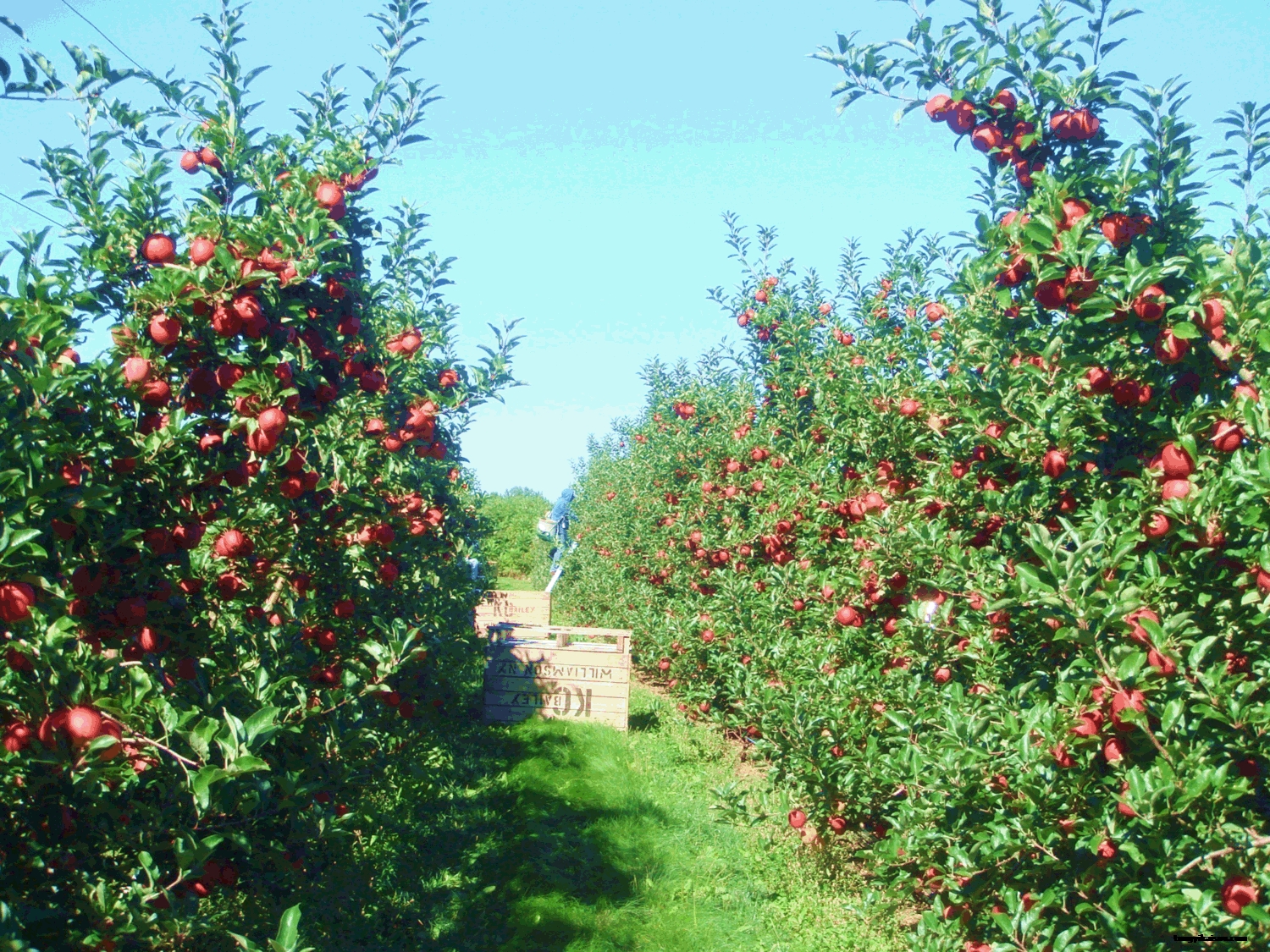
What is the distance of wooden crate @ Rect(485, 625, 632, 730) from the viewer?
27.0 feet

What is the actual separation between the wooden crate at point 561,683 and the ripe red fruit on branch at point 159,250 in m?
5.90

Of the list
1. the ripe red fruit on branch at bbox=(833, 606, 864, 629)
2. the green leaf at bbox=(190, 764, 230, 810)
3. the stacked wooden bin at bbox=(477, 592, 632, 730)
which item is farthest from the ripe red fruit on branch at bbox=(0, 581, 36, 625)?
the stacked wooden bin at bbox=(477, 592, 632, 730)

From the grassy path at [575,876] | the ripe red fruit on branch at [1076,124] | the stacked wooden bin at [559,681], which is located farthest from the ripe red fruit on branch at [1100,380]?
the stacked wooden bin at [559,681]

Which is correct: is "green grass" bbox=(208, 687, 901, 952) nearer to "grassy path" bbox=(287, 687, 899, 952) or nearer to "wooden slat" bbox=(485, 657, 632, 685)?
"grassy path" bbox=(287, 687, 899, 952)

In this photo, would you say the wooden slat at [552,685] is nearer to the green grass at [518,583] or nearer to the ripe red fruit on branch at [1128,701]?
the ripe red fruit on branch at [1128,701]

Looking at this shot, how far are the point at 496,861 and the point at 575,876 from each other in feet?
1.56

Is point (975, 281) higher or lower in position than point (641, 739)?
higher

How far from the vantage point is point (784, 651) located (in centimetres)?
580

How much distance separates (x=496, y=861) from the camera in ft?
17.3

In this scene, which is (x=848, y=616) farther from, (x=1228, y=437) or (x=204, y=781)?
(x=204, y=781)

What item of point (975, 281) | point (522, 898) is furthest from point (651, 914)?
point (975, 281)

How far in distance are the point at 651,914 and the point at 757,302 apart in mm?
5119

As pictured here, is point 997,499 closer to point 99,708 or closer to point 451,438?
point 99,708

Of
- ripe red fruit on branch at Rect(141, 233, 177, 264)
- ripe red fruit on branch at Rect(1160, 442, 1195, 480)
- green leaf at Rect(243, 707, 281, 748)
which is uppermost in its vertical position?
ripe red fruit on branch at Rect(141, 233, 177, 264)
